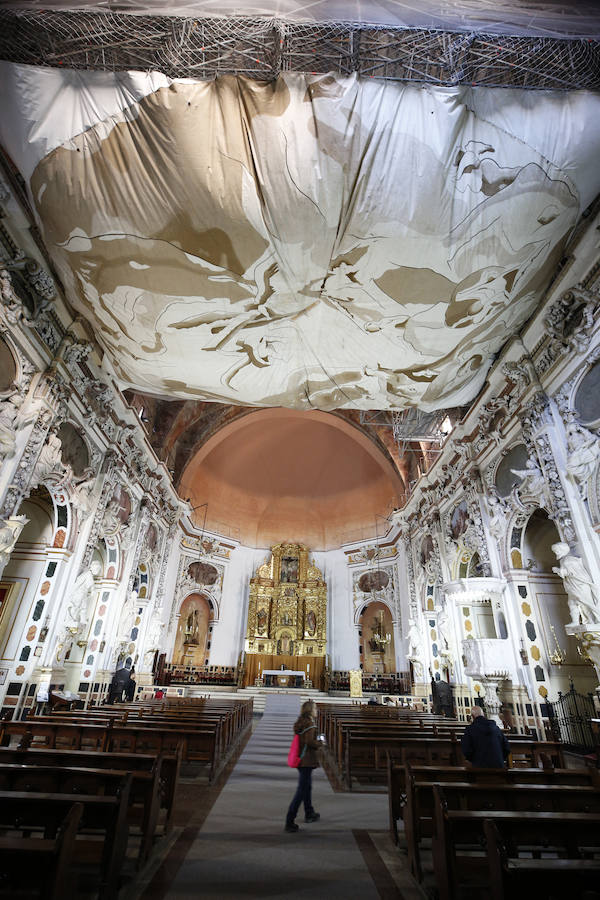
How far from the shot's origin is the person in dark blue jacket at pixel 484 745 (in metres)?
4.52

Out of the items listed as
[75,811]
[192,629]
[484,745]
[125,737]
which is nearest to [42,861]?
[75,811]

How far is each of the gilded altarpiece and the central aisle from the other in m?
17.0

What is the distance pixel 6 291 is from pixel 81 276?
4.02 feet

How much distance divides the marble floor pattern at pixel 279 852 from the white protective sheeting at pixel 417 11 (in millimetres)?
8788

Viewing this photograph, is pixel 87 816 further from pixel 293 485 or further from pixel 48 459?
pixel 293 485

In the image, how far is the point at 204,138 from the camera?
18.6 ft

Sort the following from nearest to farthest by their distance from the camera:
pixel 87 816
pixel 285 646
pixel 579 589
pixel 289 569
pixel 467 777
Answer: pixel 87 816, pixel 467 777, pixel 579 589, pixel 285 646, pixel 289 569

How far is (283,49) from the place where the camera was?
5539mm

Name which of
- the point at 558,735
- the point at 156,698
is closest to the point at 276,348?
the point at 558,735

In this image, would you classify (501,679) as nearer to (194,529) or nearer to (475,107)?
(475,107)

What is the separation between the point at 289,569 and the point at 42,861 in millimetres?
23036

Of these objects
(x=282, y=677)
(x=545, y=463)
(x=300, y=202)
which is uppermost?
(x=300, y=202)

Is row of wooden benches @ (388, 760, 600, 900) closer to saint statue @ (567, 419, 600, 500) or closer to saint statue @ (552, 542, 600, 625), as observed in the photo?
saint statue @ (552, 542, 600, 625)

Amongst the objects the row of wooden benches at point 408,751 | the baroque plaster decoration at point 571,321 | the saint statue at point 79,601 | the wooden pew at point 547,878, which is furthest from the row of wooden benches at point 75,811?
the baroque plaster decoration at point 571,321
